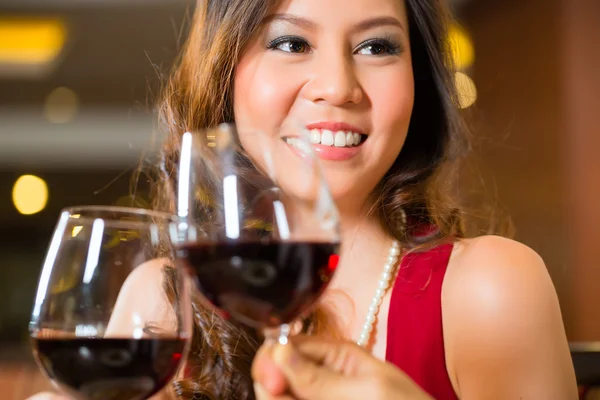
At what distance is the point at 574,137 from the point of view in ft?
13.9

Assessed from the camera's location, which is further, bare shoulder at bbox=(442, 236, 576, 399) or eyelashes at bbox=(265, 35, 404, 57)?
eyelashes at bbox=(265, 35, 404, 57)

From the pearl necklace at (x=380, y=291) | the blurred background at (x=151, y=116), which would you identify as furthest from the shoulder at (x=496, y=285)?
the blurred background at (x=151, y=116)

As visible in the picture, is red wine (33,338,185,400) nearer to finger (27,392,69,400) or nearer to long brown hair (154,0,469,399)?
finger (27,392,69,400)

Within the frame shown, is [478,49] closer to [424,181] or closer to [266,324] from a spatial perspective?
[424,181]

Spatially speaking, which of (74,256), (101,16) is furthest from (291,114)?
(101,16)

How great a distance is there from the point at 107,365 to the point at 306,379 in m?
0.19

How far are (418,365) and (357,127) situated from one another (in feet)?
1.33

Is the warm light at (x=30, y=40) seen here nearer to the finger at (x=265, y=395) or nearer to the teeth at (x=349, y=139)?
the teeth at (x=349, y=139)

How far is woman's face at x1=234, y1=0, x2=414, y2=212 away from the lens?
1326mm

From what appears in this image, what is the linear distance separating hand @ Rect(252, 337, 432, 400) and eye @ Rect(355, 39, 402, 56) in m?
0.69

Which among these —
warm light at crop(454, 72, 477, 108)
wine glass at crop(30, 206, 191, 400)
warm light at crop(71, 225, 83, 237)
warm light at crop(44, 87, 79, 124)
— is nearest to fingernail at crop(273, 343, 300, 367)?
wine glass at crop(30, 206, 191, 400)

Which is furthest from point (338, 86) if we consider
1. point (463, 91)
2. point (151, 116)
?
point (151, 116)

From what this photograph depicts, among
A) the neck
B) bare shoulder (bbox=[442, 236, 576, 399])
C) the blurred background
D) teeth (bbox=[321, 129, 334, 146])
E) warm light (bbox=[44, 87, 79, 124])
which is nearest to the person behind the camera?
bare shoulder (bbox=[442, 236, 576, 399])

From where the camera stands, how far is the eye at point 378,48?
1.39 metres
